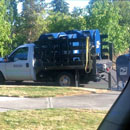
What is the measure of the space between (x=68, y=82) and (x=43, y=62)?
4.63 feet

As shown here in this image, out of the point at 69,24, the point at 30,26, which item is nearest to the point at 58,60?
the point at 69,24

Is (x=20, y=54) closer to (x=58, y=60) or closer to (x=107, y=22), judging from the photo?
(x=58, y=60)

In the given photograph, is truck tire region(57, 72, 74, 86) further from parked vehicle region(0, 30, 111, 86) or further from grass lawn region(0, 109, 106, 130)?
grass lawn region(0, 109, 106, 130)

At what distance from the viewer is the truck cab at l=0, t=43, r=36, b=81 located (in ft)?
41.8

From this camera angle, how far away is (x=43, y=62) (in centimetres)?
1259

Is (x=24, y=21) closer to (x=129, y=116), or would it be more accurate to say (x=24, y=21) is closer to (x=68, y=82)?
(x=68, y=82)

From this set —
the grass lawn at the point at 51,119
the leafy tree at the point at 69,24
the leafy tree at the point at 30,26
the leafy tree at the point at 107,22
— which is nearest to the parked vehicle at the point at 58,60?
the grass lawn at the point at 51,119

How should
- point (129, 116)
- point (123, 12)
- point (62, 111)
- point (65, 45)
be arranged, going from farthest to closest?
point (123, 12), point (65, 45), point (62, 111), point (129, 116)

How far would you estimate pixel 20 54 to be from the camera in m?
13.0

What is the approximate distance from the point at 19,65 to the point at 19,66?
0.16 feet

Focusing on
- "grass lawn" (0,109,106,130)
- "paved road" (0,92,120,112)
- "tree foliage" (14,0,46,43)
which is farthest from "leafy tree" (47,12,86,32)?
"grass lawn" (0,109,106,130)

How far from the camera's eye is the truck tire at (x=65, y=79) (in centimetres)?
1234

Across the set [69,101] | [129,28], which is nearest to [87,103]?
[69,101]

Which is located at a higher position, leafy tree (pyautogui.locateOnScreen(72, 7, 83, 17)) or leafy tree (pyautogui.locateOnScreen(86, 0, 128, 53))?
leafy tree (pyautogui.locateOnScreen(72, 7, 83, 17))
